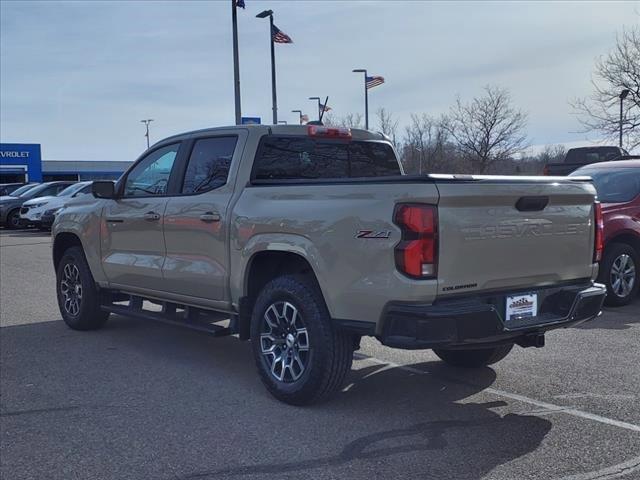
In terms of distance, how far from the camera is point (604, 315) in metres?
7.64

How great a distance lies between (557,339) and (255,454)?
385 centimetres

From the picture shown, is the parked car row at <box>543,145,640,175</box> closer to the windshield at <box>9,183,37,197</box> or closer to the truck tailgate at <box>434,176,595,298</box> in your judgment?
the truck tailgate at <box>434,176,595,298</box>

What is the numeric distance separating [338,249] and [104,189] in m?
3.29

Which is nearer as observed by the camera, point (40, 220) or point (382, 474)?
point (382, 474)

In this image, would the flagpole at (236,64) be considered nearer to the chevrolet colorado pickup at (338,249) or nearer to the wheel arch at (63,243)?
the wheel arch at (63,243)

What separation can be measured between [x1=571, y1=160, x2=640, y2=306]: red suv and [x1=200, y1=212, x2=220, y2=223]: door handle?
5027 millimetres

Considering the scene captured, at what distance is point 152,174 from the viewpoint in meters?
6.42

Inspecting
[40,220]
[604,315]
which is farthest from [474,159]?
[604,315]

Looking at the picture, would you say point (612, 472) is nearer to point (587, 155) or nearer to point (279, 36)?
point (587, 155)

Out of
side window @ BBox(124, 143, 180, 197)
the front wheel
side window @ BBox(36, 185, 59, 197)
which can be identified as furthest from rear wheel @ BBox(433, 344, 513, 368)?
side window @ BBox(36, 185, 59, 197)

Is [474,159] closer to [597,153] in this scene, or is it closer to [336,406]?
[597,153]

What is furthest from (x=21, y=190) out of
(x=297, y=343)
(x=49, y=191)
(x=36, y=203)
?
(x=297, y=343)

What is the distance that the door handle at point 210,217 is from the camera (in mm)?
5375

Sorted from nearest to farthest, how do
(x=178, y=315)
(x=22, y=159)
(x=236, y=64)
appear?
(x=178, y=315), (x=236, y=64), (x=22, y=159)
